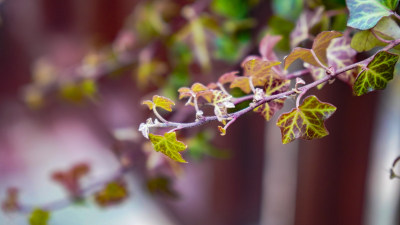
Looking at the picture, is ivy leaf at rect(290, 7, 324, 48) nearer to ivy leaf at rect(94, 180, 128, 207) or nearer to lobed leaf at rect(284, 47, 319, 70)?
lobed leaf at rect(284, 47, 319, 70)

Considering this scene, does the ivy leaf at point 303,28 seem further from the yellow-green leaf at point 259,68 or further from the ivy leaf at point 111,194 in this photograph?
the ivy leaf at point 111,194

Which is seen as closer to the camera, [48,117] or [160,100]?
[160,100]

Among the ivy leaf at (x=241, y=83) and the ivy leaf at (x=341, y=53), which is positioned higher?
the ivy leaf at (x=341, y=53)

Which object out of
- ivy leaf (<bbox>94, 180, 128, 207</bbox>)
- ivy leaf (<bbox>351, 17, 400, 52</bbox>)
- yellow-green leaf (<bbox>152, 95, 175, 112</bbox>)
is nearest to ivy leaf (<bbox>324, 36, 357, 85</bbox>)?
ivy leaf (<bbox>351, 17, 400, 52</bbox>)

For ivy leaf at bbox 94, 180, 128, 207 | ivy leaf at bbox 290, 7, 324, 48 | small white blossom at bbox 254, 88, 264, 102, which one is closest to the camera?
small white blossom at bbox 254, 88, 264, 102

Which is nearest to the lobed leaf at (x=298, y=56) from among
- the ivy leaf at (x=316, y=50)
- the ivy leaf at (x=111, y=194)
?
the ivy leaf at (x=316, y=50)

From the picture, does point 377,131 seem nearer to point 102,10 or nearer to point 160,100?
point 160,100

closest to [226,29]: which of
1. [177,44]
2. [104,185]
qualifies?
[177,44]
